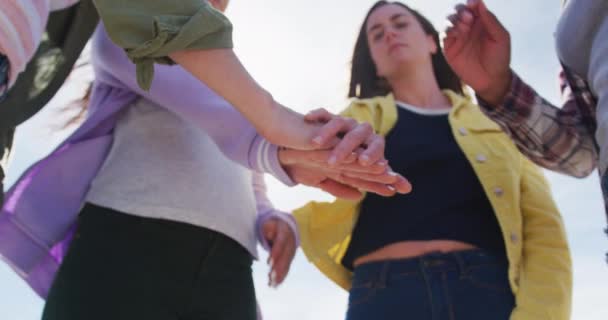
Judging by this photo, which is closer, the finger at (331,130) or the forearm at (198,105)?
the finger at (331,130)

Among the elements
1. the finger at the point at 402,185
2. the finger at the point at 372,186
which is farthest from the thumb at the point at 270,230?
the finger at the point at 402,185

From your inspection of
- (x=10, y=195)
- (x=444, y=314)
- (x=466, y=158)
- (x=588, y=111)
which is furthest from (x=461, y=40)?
(x=10, y=195)

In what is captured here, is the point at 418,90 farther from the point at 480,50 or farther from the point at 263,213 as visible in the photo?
the point at 263,213

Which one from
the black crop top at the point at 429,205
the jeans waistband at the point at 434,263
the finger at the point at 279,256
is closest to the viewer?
the finger at the point at 279,256

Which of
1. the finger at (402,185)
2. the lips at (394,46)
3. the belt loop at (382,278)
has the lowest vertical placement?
the belt loop at (382,278)

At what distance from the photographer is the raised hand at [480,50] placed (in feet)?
4.88

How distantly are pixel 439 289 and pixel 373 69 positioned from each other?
119 cm

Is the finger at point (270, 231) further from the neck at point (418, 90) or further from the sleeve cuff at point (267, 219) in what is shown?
the neck at point (418, 90)

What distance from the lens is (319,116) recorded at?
113cm

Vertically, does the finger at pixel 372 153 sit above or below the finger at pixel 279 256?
above

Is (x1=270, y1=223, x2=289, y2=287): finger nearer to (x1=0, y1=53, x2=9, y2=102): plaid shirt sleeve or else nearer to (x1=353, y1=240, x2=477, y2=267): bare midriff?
(x1=353, y1=240, x2=477, y2=267): bare midriff

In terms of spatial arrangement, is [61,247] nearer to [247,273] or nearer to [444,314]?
[247,273]

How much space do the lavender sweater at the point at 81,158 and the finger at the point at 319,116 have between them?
0.53ft

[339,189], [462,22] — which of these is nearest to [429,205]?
[462,22]
